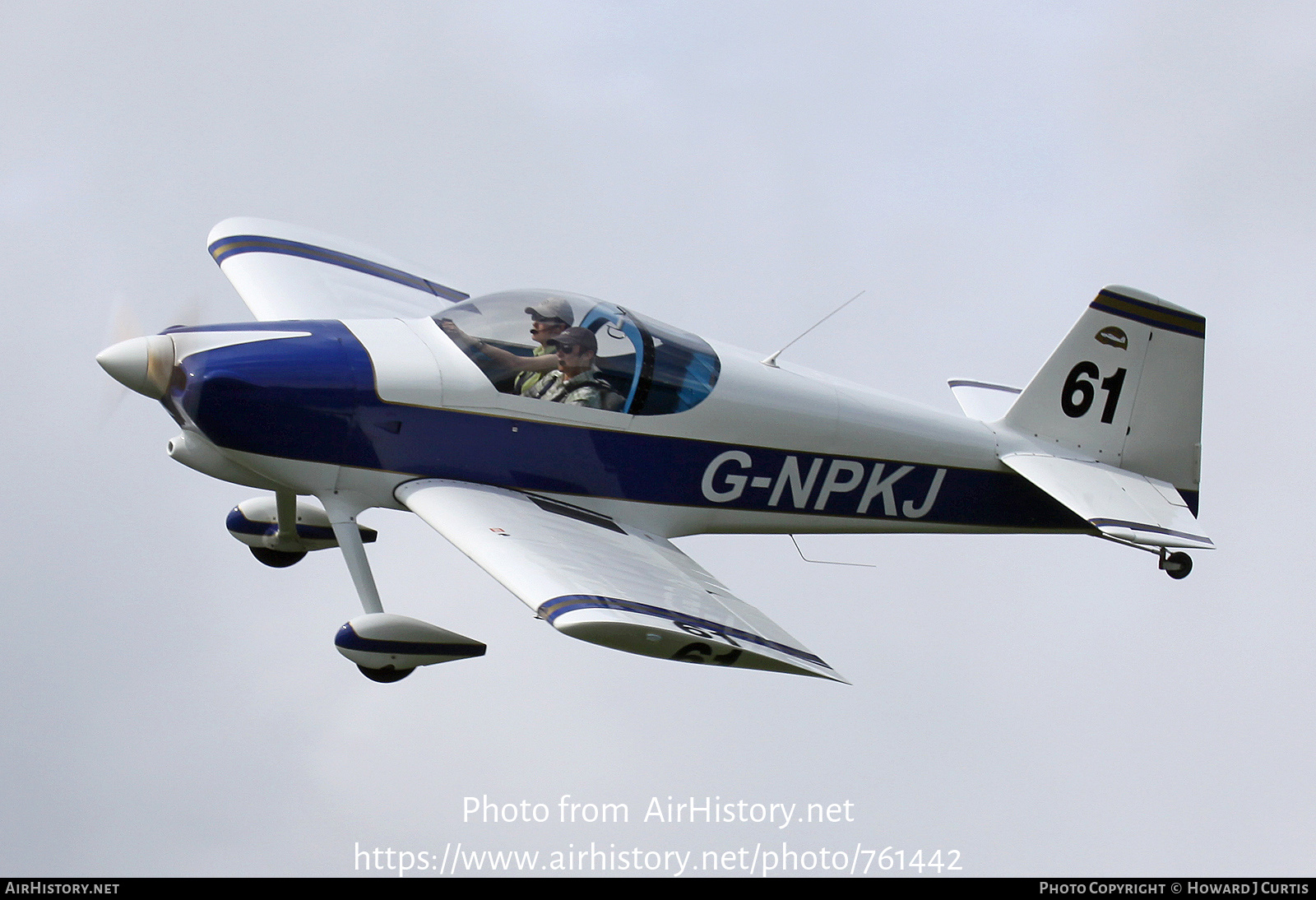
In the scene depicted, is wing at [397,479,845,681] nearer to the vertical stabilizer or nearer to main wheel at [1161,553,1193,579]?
the vertical stabilizer

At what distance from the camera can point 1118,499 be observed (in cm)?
1094

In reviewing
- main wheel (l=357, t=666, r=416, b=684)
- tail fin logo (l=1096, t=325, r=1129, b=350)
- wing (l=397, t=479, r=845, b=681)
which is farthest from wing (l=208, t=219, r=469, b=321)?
tail fin logo (l=1096, t=325, r=1129, b=350)

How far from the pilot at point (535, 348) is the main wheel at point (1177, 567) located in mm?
4639

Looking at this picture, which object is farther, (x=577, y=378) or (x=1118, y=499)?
(x=1118, y=499)

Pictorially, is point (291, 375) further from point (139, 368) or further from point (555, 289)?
point (555, 289)

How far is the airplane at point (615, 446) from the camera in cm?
916

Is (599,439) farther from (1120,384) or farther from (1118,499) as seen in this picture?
(1120,384)

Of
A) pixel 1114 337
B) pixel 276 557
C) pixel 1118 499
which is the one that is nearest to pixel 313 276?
pixel 276 557

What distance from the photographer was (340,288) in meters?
11.9

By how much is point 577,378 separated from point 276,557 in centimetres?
278

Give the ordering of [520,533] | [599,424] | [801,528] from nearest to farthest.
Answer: [520,533] → [599,424] → [801,528]

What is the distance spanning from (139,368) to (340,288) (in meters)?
2.60

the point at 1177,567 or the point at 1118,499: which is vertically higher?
the point at 1118,499

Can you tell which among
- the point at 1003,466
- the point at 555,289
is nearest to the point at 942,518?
the point at 1003,466
